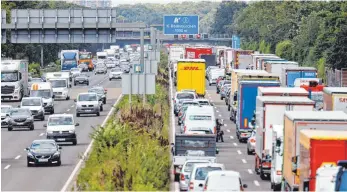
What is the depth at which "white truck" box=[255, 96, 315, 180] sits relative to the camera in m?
41.8

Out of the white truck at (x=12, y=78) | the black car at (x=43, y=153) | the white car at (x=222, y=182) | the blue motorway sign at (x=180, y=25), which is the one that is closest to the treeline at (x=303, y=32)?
the blue motorway sign at (x=180, y=25)

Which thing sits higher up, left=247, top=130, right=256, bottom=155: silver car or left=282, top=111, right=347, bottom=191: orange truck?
left=282, top=111, right=347, bottom=191: orange truck

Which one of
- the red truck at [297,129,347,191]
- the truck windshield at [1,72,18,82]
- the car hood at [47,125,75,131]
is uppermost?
the red truck at [297,129,347,191]

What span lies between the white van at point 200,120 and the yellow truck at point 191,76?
25849 mm

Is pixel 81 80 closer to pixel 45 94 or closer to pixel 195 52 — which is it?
pixel 195 52

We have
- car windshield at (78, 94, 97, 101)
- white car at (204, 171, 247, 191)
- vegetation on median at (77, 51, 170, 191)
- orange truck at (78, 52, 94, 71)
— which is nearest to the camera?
white car at (204, 171, 247, 191)

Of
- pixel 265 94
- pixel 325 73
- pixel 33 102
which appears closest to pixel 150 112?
pixel 265 94

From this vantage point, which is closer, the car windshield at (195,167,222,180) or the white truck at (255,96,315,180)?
the car windshield at (195,167,222,180)

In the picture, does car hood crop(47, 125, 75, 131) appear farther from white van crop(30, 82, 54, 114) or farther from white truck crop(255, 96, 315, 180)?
white van crop(30, 82, 54, 114)

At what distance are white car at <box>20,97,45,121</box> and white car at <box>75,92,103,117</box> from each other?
2.76 metres

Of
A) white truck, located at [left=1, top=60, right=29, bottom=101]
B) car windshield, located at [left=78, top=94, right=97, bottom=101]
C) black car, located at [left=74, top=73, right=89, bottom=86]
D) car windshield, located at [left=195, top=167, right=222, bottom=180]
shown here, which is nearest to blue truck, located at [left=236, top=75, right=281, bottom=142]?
car windshield, located at [left=195, top=167, right=222, bottom=180]

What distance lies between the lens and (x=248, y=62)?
110m

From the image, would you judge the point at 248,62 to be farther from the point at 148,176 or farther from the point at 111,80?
the point at 148,176

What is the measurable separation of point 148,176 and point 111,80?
98433 mm
